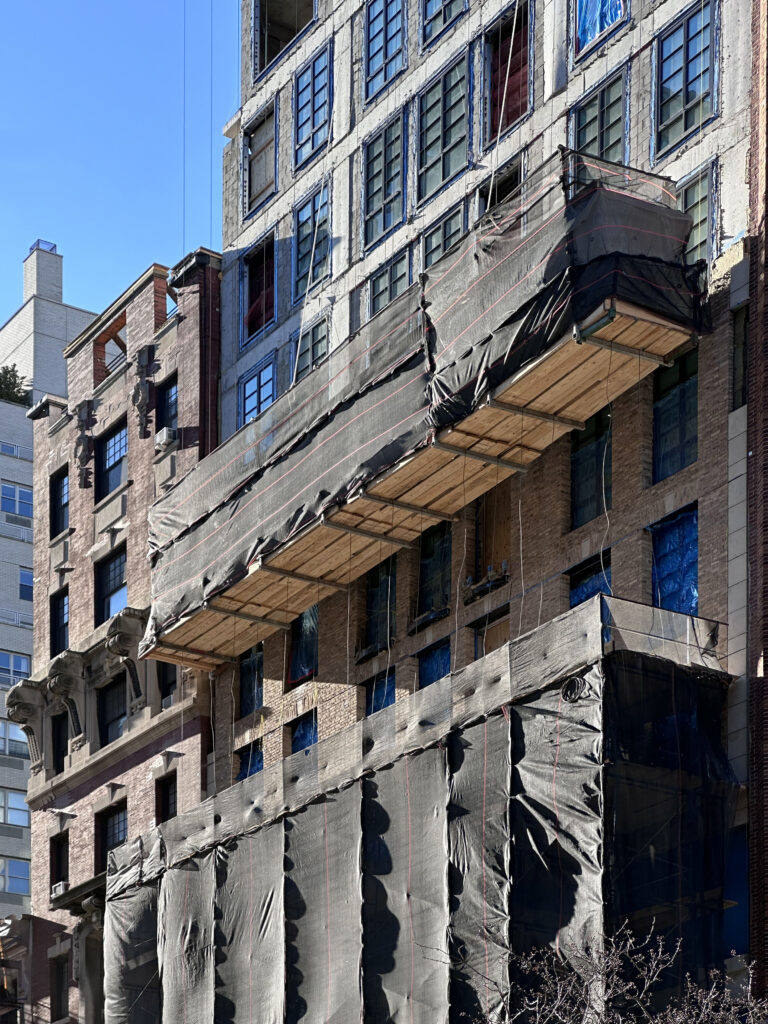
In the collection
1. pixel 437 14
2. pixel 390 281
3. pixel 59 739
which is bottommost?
pixel 59 739

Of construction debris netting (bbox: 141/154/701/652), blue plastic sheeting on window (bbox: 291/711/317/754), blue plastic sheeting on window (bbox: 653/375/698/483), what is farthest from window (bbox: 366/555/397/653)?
blue plastic sheeting on window (bbox: 653/375/698/483)

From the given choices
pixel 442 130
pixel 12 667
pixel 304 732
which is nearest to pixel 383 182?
→ pixel 442 130

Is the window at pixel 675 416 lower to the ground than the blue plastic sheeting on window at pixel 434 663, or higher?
higher

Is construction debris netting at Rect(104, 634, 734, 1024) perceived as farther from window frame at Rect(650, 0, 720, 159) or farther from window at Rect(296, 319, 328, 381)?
Answer: window at Rect(296, 319, 328, 381)

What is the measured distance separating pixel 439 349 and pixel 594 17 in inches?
356

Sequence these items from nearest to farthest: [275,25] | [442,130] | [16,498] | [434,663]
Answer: [434,663]
[442,130]
[275,25]
[16,498]

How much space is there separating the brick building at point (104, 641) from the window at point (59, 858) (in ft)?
0.14

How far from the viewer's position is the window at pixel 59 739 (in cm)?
6388

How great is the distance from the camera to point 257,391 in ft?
189

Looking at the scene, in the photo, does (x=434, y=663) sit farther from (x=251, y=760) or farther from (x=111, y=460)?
(x=111, y=460)

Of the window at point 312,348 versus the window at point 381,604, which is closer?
the window at point 381,604

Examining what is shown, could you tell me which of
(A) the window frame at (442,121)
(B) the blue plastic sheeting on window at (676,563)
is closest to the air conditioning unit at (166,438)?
(A) the window frame at (442,121)

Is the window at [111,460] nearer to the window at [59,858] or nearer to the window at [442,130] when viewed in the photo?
the window at [59,858]

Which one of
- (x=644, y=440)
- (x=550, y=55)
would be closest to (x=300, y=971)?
(x=644, y=440)
